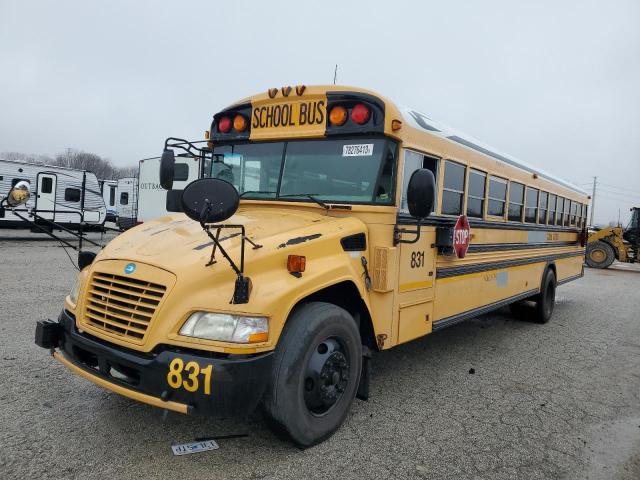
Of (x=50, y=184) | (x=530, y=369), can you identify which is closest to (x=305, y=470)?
(x=530, y=369)

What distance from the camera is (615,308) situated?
923 centimetres

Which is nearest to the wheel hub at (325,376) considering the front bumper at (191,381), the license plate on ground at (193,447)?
the front bumper at (191,381)

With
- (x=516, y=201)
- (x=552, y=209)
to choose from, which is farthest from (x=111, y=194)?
(x=516, y=201)

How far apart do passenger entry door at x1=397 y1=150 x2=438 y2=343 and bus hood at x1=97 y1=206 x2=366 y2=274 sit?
0.50 metres

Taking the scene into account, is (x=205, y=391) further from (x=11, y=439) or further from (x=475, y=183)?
(x=475, y=183)

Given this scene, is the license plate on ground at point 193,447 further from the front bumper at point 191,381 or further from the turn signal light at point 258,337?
the turn signal light at point 258,337

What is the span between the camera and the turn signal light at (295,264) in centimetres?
279

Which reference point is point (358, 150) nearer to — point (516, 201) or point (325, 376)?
point (325, 376)

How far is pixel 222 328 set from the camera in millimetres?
2471

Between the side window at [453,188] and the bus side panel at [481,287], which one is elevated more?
the side window at [453,188]

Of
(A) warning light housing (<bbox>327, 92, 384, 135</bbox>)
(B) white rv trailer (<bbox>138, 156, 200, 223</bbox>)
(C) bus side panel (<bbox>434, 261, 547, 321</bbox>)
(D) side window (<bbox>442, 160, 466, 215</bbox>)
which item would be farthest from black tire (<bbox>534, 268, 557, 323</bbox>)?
(B) white rv trailer (<bbox>138, 156, 200, 223</bbox>)

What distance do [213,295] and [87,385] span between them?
192 centimetres

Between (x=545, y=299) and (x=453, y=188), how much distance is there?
12.8 feet

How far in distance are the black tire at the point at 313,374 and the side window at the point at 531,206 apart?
165 inches
